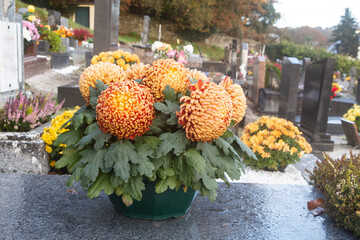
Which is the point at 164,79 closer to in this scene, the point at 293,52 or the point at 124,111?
the point at 124,111

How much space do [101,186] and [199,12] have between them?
100ft

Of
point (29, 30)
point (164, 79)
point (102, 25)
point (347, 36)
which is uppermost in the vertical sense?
point (347, 36)

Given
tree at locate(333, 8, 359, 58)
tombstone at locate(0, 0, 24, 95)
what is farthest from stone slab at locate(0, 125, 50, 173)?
tree at locate(333, 8, 359, 58)

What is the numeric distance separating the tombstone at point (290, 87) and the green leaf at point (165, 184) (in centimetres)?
641

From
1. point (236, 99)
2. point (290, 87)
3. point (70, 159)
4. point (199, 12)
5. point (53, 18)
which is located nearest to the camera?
point (70, 159)

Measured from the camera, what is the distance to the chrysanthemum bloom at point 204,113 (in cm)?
115

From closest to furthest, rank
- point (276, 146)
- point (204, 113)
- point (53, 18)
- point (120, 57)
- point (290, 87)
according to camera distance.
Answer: point (204, 113)
point (276, 146)
point (120, 57)
point (290, 87)
point (53, 18)

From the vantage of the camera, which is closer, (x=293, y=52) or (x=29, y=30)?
(x=29, y=30)

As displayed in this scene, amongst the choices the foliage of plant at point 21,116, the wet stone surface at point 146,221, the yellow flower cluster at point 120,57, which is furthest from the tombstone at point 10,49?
the wet stone surface at point 146,221

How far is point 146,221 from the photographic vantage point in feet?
4.60

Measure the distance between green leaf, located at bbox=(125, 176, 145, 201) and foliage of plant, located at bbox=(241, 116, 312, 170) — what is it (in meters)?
2.89

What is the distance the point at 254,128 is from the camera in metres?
4.35

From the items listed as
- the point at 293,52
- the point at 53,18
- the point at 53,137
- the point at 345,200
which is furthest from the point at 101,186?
the point at 293,52

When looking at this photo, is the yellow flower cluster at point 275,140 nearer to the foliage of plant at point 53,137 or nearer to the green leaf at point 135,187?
the foliage of plant at point 53,137
